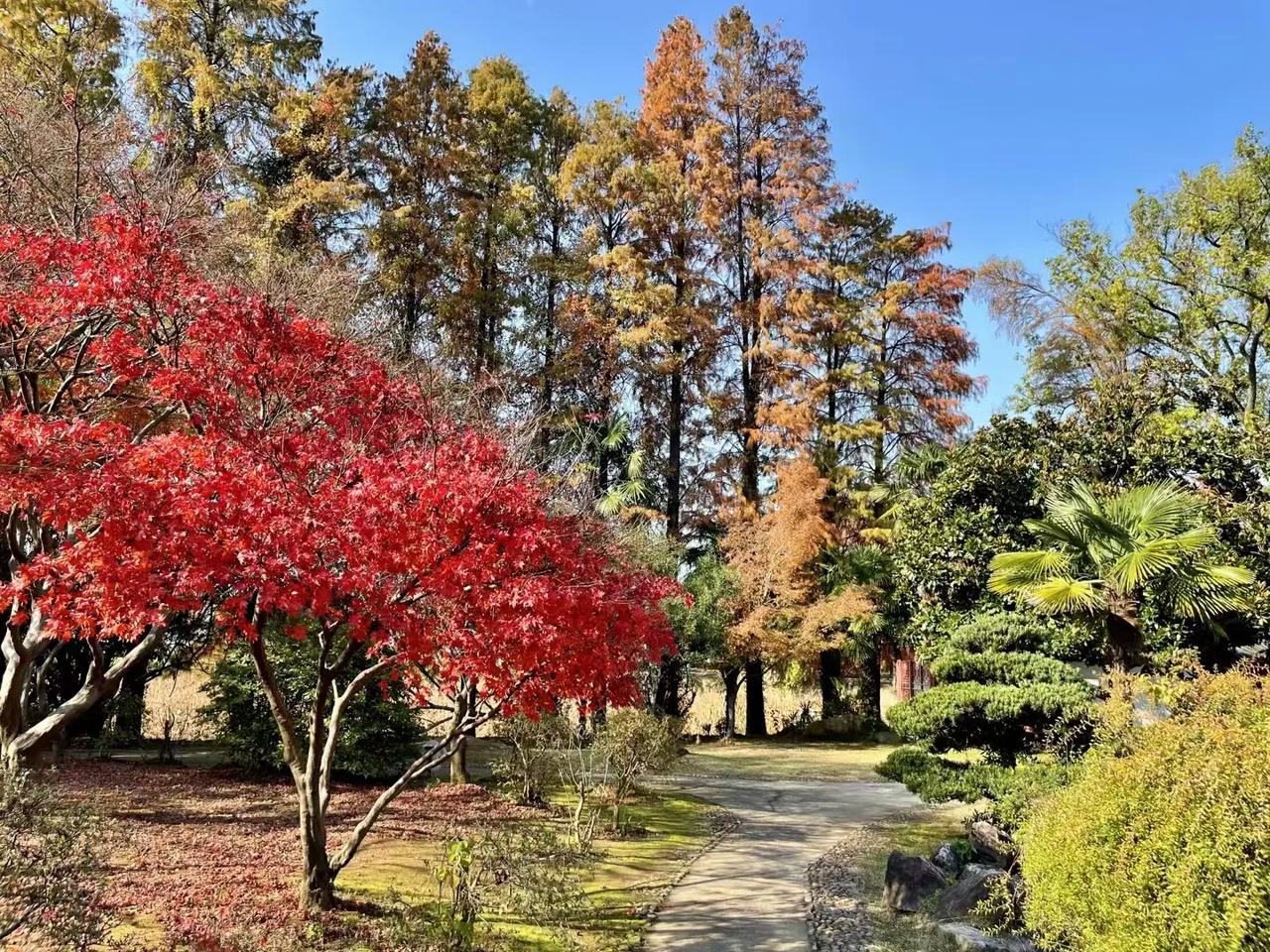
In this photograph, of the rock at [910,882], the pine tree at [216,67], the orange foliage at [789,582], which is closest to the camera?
the rock at [910,882]

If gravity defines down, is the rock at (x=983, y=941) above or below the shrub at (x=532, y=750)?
below

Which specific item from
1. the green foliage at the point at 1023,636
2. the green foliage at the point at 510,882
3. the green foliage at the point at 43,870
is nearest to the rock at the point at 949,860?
the green foliage at the point at 1023,636

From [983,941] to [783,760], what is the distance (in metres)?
12.7

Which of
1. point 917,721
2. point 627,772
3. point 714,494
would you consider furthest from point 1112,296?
point 627,772

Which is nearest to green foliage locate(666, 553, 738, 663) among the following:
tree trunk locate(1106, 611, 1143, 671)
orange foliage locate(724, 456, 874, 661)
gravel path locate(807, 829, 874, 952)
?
orange foliage locate(724, 456, 874, 661)

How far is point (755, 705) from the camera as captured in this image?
73.0ft

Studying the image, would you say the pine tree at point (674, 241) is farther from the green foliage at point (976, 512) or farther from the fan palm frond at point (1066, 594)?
the fan palm frond at point (1066, 594)

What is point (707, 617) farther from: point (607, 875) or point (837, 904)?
point (837, 904)

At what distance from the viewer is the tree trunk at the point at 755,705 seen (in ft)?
72.1

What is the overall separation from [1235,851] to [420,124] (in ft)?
65.8

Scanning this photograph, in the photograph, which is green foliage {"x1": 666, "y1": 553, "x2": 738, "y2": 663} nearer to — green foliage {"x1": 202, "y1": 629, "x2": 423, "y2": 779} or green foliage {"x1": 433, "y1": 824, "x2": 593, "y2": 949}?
green foliage {"x1": 202, "y1": 629, "x2": 423, "y2": 779}

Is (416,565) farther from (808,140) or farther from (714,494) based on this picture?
(808,140)

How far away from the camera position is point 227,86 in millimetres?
14523

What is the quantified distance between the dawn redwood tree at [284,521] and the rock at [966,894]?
3.38m
